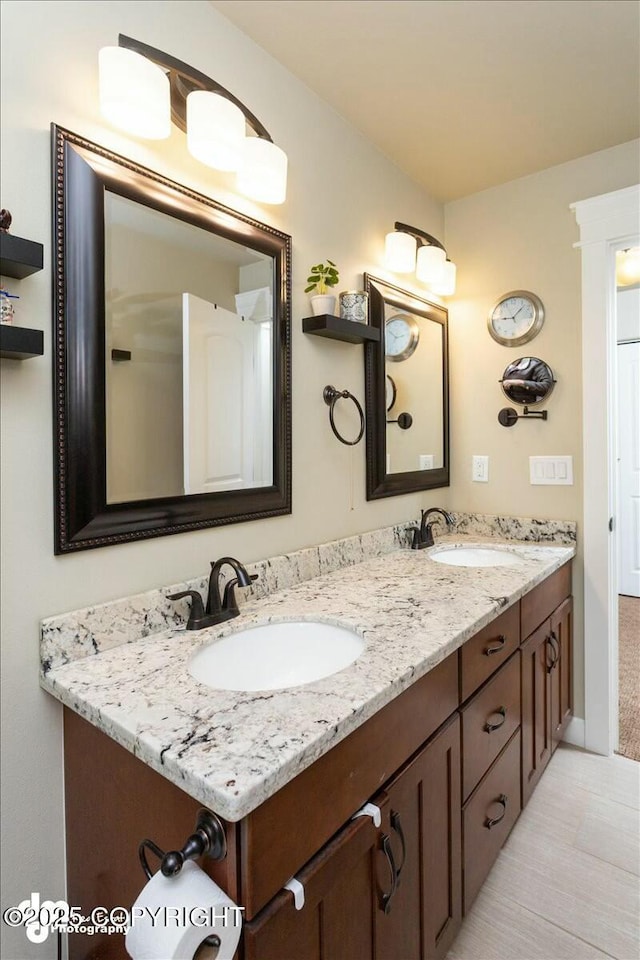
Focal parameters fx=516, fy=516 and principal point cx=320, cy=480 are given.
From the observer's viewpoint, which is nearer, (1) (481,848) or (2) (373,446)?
(1) (481,848)

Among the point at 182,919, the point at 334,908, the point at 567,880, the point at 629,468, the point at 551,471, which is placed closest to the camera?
the point at 182,919

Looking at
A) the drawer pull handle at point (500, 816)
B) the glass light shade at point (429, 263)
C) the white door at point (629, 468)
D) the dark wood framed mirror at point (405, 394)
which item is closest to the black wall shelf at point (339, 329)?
the dark wood framed mirror at point (405, 394)

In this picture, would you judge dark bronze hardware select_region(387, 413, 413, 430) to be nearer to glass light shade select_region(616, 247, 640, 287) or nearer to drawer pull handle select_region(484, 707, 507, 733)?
drawer pull handle select_region(484, 707, 507, 733)

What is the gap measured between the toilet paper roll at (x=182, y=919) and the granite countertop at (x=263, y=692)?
111mm

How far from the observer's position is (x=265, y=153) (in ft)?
4.42

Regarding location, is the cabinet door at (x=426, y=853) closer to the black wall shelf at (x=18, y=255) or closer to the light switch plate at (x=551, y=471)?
the black wall shelf at (x=18, y=255)

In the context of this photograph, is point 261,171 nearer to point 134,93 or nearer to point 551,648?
point 134,93

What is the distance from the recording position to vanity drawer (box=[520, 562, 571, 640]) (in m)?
1.68

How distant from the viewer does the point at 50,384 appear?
3.39 ft

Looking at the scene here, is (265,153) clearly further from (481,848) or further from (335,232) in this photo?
(481,848)

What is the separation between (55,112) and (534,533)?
2167 millimetres

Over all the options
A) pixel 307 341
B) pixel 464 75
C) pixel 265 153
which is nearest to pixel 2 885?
pixel 307 341

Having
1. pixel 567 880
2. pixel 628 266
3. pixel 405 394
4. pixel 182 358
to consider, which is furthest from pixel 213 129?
pixel 628 266

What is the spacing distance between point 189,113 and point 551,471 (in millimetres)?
1863
